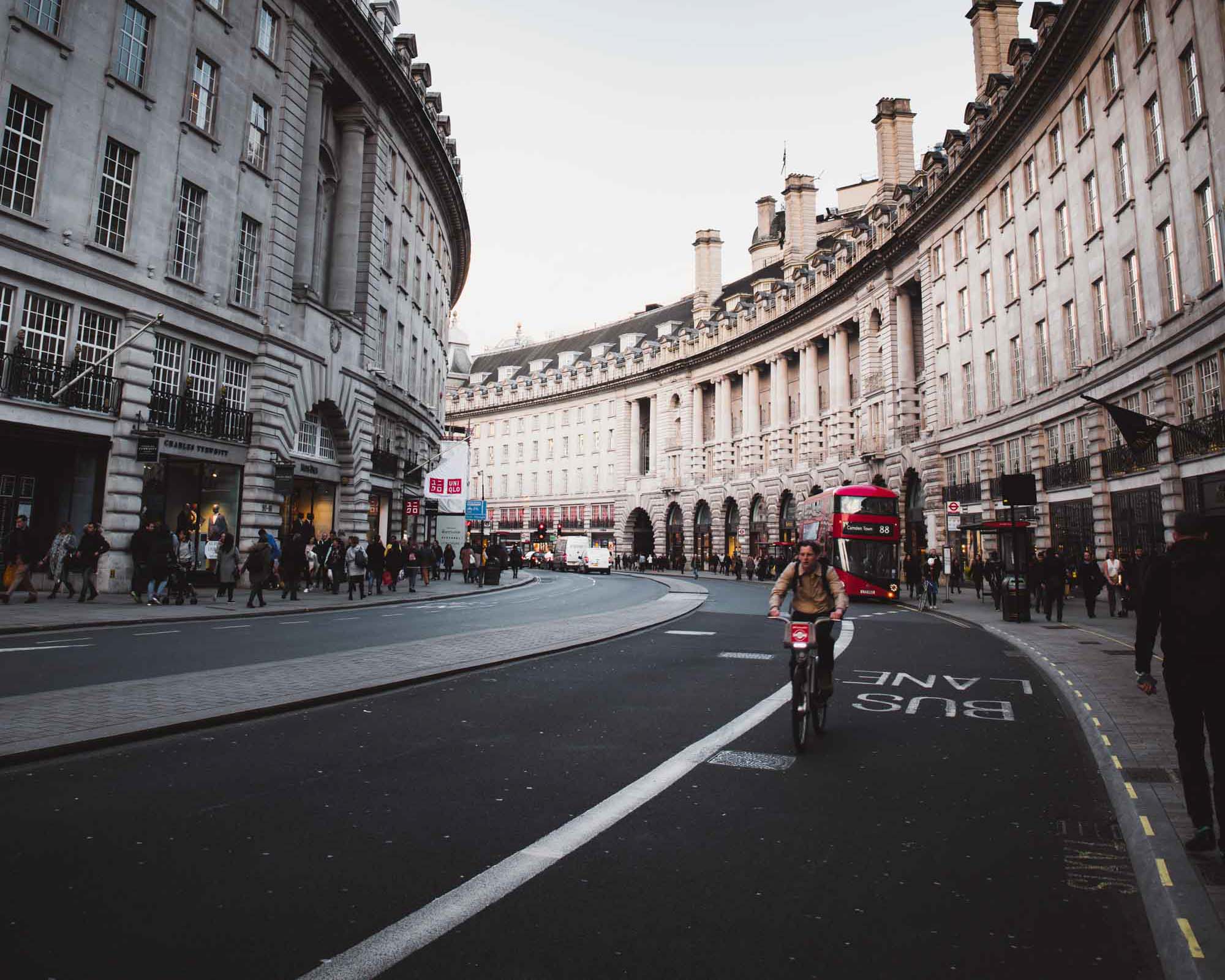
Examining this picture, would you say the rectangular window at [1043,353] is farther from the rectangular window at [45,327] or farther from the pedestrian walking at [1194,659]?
the rectangular window at [45,327]

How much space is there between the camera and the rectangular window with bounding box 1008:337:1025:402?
34500mm

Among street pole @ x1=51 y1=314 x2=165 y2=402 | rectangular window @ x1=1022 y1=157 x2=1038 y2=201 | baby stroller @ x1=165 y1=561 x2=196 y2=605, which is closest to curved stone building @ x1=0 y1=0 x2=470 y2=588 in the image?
street pole @ x1=51 y1=314 x2=165 y2=402

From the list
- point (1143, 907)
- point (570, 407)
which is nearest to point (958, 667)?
point (1143, 907)

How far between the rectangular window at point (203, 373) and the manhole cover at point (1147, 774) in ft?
80.0

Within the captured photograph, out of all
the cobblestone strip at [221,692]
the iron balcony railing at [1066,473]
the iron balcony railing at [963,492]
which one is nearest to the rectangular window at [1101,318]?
the iron balcony railing at [1066,473]

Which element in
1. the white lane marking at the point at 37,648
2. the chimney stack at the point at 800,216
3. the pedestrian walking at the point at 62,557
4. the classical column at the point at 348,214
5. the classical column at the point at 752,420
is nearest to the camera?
the white lane marking at the point at 37,648

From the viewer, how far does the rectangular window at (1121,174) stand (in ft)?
87.6

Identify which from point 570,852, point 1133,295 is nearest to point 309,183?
point 1133,295

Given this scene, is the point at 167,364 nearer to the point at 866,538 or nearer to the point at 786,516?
the point at 866,538

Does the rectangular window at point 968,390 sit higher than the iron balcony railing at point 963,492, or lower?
higher

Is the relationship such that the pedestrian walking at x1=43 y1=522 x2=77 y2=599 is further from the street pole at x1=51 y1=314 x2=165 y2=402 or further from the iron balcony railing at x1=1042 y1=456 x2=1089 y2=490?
the iron balcony railing at x1=1042 y1=456 x2=1089 y2=490

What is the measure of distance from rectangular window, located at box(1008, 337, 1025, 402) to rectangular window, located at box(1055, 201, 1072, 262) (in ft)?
14.4

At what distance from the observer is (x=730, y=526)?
73.1 meters

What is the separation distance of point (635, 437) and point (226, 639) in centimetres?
7145
